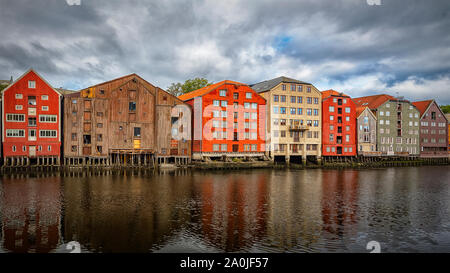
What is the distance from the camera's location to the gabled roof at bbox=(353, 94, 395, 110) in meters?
94.4

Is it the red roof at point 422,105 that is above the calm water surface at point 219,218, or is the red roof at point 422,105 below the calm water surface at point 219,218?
above

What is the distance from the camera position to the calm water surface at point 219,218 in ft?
61.8

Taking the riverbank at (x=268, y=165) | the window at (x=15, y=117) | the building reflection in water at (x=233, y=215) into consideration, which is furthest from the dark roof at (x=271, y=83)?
the window at (x=15, y=117)

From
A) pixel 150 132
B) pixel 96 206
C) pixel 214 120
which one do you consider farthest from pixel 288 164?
pixel 96 206

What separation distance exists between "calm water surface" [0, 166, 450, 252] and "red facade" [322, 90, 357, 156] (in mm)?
42605

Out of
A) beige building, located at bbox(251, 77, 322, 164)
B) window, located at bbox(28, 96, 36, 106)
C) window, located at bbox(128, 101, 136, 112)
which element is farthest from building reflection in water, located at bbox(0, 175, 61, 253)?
beige building, located at bbox(251, 77, 322, 164)

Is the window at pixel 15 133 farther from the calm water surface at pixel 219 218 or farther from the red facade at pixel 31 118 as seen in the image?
the calm water surface at pixel 219 218

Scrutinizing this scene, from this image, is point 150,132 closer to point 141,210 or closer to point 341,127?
point 141,210

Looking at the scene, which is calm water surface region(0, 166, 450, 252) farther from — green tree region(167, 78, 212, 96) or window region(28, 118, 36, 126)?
green tree region(167, 78, 212, 96)

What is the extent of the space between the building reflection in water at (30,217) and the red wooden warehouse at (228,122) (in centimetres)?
3407
